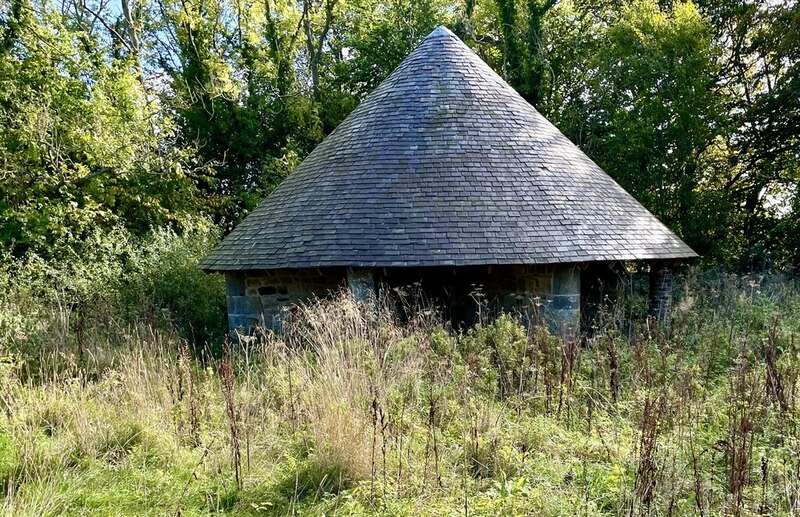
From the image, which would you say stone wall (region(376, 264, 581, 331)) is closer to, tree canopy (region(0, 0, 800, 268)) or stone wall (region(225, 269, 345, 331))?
stone wall (region(225, 269, 345, 331))

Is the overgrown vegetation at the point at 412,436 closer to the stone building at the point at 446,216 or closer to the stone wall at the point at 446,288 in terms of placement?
the stone building at the point at 446,216

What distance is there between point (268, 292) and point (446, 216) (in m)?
2.77

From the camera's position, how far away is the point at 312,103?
1602 cm

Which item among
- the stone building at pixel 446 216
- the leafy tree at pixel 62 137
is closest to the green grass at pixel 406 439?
the stone building at pixel 446 216

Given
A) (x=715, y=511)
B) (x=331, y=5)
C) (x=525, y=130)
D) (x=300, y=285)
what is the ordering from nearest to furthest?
(x=715, y=511) → (x=300, y=285) → (x=525, y=130) → (x=331, y=5)

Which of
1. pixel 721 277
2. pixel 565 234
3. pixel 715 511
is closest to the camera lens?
pixel 715 511

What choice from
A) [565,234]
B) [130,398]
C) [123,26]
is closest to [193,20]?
[123,26]

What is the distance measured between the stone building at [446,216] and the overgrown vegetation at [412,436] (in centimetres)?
151

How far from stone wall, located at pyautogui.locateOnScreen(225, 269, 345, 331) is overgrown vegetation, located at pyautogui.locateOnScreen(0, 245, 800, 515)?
94.0 inches

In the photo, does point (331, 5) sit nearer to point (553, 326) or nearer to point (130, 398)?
point (553, 326)

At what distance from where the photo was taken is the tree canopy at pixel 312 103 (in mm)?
10000

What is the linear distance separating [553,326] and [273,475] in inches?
182

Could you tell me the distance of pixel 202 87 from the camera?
1483 centimetres

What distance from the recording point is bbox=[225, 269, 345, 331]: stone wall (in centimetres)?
814
